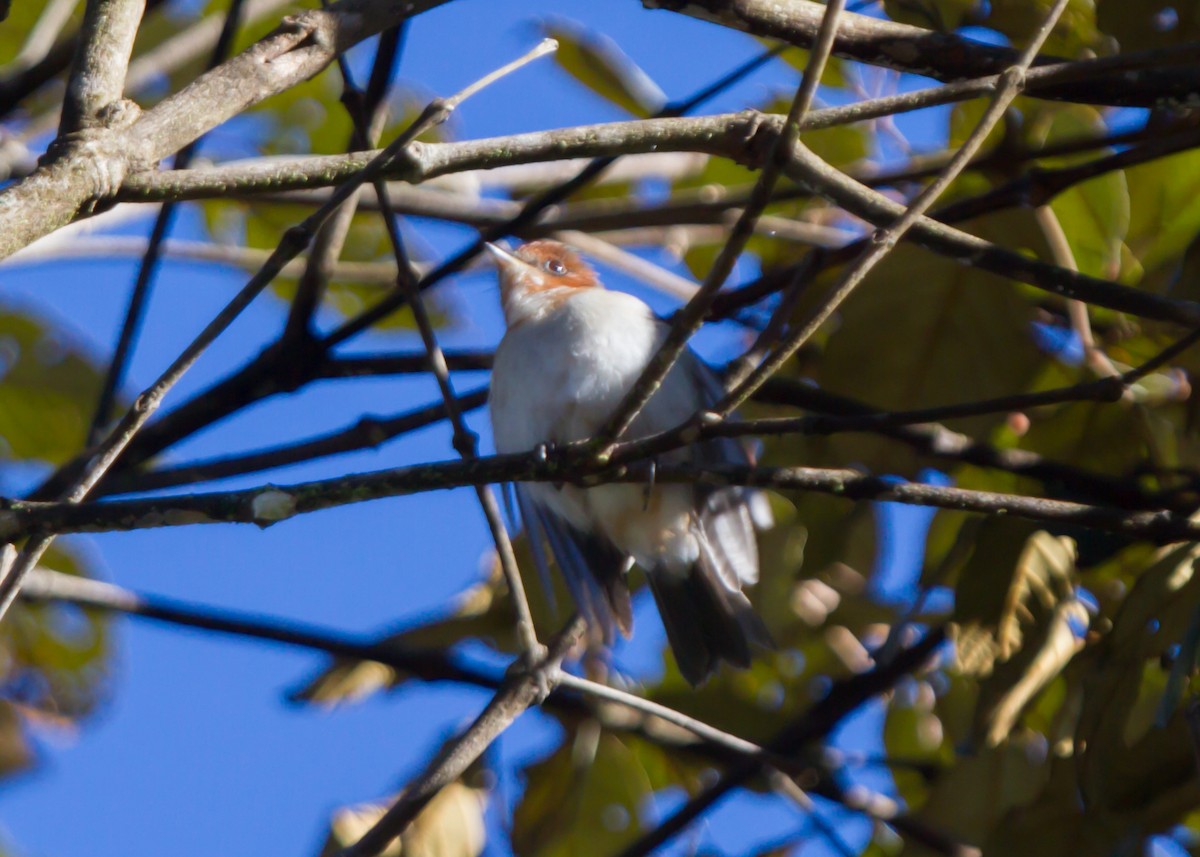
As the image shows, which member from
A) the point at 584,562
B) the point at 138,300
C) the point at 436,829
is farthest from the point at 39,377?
the point at 436,829

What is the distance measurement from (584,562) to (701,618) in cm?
40

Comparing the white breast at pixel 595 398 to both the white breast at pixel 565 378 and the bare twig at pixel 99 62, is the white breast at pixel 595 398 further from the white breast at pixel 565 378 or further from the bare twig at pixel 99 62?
the bare twig at pixel 99 62

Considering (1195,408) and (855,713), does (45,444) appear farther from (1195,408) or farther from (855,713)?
(1195,408)

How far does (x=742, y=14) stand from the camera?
106 inches

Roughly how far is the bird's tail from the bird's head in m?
0.92

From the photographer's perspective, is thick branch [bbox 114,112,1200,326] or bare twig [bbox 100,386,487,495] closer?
thick branch [bbox 114,112,1200,326]

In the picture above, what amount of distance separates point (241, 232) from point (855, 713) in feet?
8.95

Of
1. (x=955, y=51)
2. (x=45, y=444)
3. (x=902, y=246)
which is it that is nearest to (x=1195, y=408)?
(x=902, y=246)

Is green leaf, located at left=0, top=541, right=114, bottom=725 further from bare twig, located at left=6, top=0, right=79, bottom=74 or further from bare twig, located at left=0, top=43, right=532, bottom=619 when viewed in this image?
bare twig, located at left=0, top=43, right=532, bottom=619

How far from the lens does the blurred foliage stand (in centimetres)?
292

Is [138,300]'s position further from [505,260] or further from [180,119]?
[505,260]

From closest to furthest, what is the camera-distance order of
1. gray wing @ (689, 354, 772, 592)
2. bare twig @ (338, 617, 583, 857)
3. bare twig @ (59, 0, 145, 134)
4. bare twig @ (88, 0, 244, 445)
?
bare twig @ (59, 0, 145, 134) < bare twig @ (338, 617, 583, 857) < bare twig @ (88, 0, 244, 445) < gray wing @ (689, 354, 772, 592)

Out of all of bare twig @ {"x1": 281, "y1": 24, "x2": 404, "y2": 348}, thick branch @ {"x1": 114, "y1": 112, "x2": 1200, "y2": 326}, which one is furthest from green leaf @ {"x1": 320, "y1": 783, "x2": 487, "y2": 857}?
thick branch @ {"x1": 114, "y1": 112, "x2": 1200, "y2": 326}

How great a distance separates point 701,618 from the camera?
4.01 m
